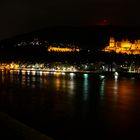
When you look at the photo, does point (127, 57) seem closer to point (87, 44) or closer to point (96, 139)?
point (87, 44)

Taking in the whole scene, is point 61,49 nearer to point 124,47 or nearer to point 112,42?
point 112,42

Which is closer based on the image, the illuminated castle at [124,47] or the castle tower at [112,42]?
the illuminated castle at [124,47]

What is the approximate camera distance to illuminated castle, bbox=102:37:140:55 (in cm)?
9622

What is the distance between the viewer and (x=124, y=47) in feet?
331

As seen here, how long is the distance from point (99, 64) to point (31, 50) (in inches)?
1156

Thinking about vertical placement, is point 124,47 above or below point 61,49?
above

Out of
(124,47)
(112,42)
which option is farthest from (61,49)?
(124,47)

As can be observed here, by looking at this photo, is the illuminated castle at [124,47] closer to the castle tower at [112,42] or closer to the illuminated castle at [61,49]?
the castle tower at [112,42]

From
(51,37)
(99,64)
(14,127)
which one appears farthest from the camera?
(51,37)

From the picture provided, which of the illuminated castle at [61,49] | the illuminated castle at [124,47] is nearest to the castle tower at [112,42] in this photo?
the illuminated castle at [124,47]

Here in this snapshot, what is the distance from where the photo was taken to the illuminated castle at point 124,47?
96.2 m

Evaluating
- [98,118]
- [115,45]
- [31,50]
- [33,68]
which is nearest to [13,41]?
[31,50]

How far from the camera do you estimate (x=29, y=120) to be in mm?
10570

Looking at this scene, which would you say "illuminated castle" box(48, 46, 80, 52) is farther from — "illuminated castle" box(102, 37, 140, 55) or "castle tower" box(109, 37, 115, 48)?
"castle tower" box(109, 37, 115, 48)
